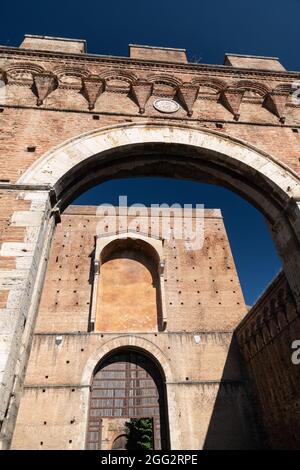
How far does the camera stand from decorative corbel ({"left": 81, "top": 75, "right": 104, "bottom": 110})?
5746mm

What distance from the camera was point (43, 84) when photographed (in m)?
5.69

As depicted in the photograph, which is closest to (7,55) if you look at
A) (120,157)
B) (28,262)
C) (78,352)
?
(120,157)

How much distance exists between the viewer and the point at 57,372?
10.0m

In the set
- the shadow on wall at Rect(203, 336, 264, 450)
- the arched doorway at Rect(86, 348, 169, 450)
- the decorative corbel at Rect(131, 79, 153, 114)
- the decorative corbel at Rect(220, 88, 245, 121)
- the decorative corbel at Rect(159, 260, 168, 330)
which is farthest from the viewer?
the decorative corbel at Rect(159, 260, 168, 330)

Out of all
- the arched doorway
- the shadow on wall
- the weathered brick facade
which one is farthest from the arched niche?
the weathered brick facade

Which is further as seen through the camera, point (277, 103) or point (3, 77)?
point (277, 103)

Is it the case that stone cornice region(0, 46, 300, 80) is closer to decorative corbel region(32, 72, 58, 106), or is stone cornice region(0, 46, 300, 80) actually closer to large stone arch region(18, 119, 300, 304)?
decorative corbel region(32, 72, 58, 106)

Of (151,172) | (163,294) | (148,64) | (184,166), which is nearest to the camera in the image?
(184,166)

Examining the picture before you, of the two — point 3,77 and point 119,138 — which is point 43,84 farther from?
point 119,138

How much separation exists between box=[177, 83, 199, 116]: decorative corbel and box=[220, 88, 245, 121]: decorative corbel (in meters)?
0.60

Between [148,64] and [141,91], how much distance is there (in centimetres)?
103

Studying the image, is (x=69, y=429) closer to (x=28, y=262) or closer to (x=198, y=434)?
(x=198, y=434)

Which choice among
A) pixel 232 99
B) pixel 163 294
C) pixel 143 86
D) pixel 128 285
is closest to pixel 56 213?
pixel 143 86

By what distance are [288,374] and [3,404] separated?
7.72 metres
